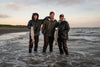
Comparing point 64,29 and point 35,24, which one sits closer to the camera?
point 64,29

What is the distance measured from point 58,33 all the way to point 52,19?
32.1 inches

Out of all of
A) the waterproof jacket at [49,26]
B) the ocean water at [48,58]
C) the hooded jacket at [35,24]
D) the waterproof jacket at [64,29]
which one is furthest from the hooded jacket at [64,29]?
the hooded jacket at [35,24]

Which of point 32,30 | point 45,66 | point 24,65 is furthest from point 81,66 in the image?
point 32,30

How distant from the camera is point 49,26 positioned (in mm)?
7789

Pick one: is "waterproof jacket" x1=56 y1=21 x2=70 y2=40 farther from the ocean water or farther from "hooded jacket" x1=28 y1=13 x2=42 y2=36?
"hooded jacket" x1=28 y1=13 x2=42 y2=36

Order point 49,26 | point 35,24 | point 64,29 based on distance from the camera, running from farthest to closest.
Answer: point 35,24 → point 49,26 → point 64,29

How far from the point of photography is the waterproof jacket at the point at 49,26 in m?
7.78

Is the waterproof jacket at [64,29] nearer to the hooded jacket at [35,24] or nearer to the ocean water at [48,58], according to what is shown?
the ocean water at [48,58]

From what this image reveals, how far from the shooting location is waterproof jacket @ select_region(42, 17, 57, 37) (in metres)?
7.78

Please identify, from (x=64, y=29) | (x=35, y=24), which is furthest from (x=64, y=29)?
(x=35, y=24)

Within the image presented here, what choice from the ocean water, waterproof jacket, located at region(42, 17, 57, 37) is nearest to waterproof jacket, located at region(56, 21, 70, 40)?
waterproof jacket, located at region(42, 17, 57, 37)

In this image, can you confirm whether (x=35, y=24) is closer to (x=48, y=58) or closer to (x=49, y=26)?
Result: (x=49, y=26)

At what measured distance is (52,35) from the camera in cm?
794

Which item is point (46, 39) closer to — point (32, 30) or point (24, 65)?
point (32, 30)
